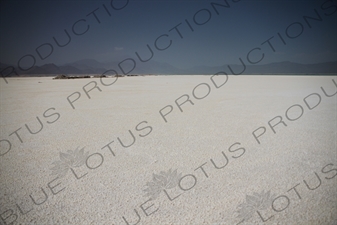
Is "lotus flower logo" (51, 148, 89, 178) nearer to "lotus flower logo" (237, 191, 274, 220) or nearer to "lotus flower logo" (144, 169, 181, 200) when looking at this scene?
"lotus flower logo" (144, 169, 181, 200)

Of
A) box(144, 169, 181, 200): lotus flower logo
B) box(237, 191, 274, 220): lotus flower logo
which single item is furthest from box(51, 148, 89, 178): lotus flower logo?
box(237, 191, 274, 220): lotus flower logo

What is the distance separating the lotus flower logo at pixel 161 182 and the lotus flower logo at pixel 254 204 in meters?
0.78

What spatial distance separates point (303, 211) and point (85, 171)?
267 cm

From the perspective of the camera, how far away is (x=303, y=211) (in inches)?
68.4

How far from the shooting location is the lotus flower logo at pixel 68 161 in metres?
2.39

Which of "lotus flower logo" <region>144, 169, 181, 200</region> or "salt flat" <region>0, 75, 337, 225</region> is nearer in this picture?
"salt flat" <region>0, 75, 337, 225</region>

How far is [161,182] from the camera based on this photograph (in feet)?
7.07

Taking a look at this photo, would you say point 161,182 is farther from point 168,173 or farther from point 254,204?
point 254,204

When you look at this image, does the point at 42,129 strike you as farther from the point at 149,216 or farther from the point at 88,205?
the point at 149,216

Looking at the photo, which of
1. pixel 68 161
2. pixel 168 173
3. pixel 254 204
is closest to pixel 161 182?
pixel 168 173

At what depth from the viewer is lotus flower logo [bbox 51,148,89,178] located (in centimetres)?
239

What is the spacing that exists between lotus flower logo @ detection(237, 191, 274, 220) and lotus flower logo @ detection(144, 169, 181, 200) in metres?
0.78

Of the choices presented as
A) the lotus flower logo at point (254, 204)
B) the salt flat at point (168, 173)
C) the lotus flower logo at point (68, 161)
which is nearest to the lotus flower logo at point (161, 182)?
the salt flat at point (168, 173)

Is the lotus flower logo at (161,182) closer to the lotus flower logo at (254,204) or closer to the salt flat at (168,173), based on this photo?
the salt flat at (168,173)
